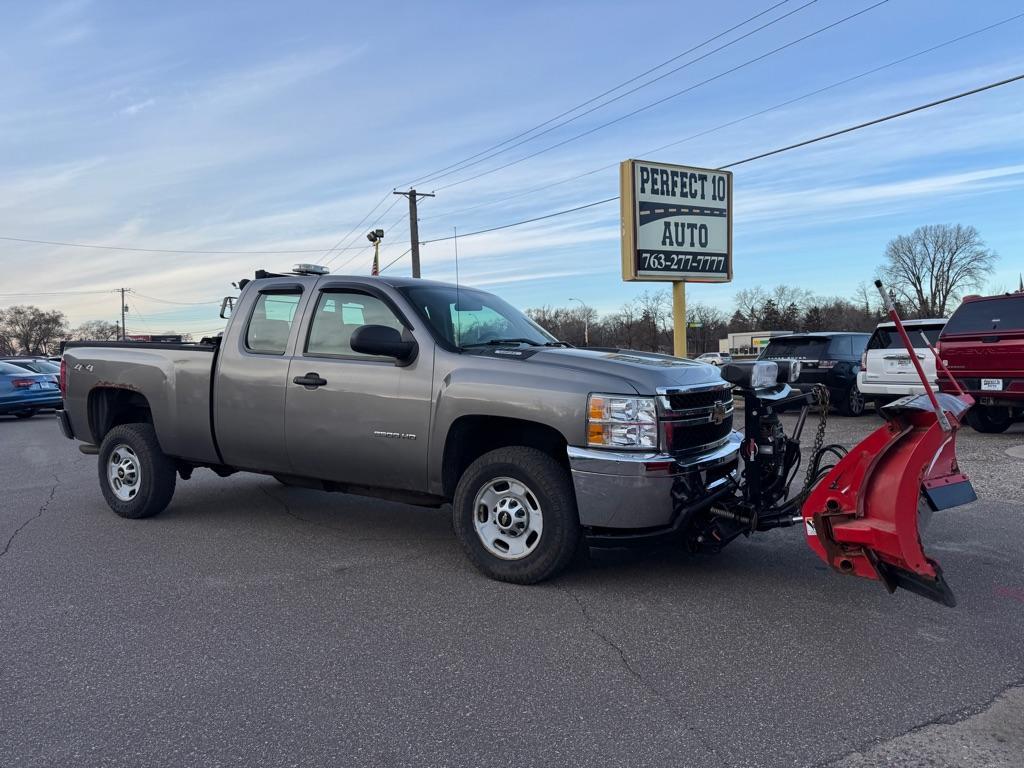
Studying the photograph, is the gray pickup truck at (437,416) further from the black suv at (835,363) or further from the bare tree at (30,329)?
the bare tree at (30,329)

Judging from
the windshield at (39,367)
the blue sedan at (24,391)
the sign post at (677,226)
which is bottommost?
the blue sedan at (24,391)

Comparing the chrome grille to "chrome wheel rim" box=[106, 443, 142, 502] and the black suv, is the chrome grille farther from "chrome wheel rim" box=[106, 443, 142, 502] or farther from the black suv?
the black suv

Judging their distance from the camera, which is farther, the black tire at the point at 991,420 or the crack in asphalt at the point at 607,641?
the black tire at the point at 991,420

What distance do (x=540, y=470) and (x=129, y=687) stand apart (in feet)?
7.47

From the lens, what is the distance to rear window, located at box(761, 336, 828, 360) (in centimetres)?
1484

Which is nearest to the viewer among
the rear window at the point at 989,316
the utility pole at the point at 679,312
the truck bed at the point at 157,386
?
the truck bed at the point at 157,386

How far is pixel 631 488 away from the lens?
4219 millimetres

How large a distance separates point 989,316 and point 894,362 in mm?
2033

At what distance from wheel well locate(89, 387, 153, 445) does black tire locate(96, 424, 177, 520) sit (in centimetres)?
31

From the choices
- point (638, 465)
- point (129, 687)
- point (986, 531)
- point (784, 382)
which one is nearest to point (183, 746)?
point (129, 687)

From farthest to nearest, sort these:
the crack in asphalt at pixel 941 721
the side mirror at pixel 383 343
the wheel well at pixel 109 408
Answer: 1. the wheel well at pixel 109 408
2. the side mirror at pixel 383 343
3. the crack in asphalt at pixel 941 721

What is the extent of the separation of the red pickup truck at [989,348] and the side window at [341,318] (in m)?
8.34

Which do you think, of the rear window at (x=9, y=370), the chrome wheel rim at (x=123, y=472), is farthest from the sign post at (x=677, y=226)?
the rear window at (x=9, y=370)

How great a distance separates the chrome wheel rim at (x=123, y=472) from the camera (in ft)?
21.4
